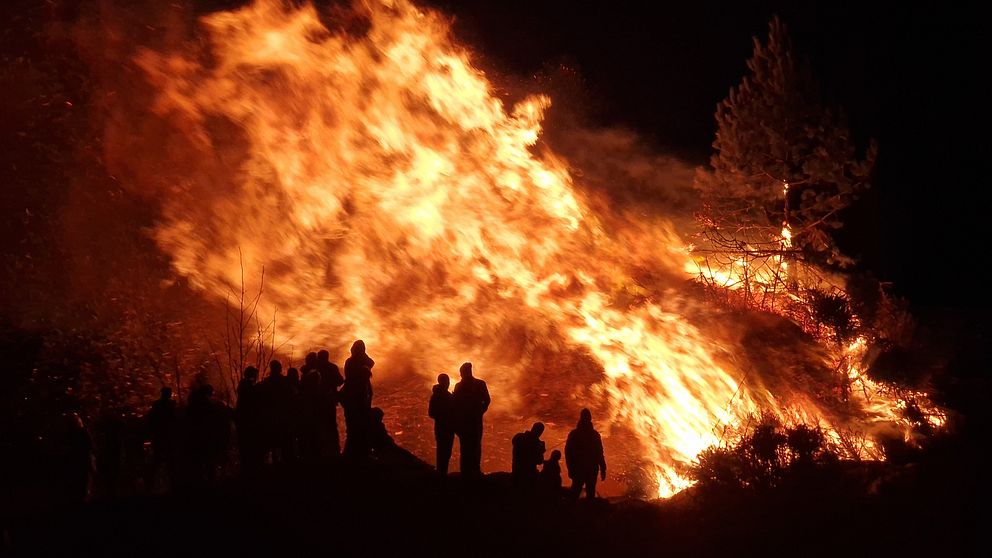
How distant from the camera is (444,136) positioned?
15508mm

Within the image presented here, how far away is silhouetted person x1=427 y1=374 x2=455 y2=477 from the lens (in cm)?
936

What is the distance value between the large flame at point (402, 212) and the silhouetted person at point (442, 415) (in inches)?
246

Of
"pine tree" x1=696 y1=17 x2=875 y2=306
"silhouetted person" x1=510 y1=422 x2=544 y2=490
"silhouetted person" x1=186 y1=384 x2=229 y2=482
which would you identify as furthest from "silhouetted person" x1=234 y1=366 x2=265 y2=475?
"pine tree" x1=696 y1=17 x2=875 y2=306

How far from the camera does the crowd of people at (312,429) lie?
9336 millimetres

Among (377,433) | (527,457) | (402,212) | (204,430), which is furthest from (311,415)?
(402,212)

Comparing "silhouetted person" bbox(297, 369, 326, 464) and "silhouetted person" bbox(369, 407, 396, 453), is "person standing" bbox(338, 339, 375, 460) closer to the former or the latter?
"silhouetted person" bbox(369, 407, 396, 453)

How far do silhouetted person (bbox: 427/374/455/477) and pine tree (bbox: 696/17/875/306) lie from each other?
885 cm

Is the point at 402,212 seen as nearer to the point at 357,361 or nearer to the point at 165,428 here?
the point at 357,361

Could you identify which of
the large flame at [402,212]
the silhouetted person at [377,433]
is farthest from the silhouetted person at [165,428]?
the large flame at [402,212]

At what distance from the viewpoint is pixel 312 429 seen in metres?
9.88

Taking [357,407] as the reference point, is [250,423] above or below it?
below

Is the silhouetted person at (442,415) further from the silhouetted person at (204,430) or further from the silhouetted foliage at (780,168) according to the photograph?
the silhouetted foliage at (780,168)

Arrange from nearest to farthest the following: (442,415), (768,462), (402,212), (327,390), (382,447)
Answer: (442,415) → (327,390) → (768,462) → (382,447) → (402,212)

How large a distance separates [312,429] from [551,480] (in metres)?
3.29
